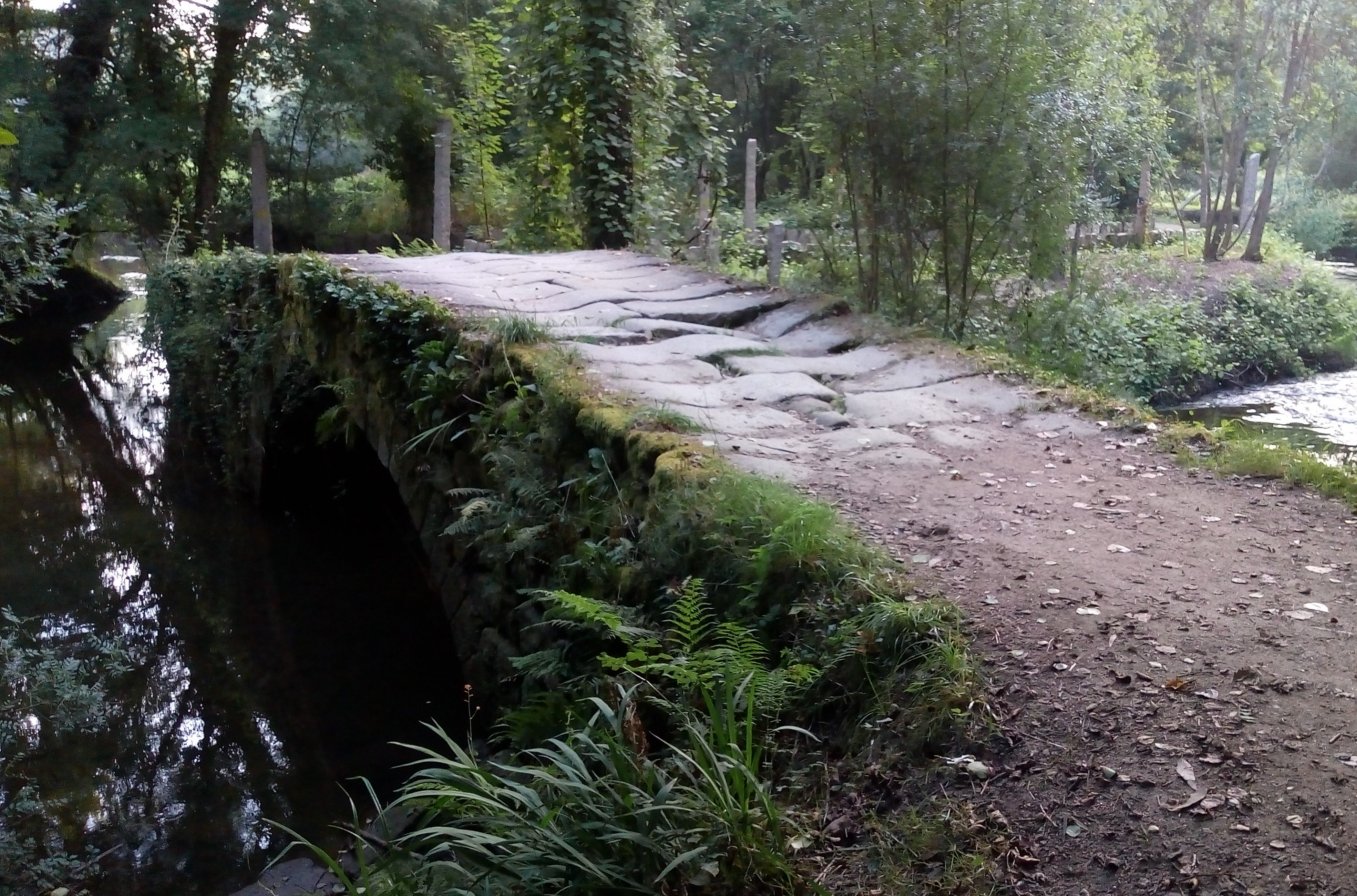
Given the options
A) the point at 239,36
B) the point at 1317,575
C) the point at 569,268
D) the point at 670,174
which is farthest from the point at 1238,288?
the point at 239,36

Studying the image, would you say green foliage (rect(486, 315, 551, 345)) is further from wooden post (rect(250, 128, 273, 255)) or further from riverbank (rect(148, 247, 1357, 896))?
wooden post (rect(250, 128, 273, 255))

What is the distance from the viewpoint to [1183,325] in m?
12.3

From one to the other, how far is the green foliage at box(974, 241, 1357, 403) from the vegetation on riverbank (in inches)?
191

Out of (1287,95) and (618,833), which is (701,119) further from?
(618,833)

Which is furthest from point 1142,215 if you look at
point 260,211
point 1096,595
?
point 1096,595

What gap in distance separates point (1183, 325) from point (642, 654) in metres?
11.2

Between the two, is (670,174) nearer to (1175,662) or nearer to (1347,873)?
(1175,662)

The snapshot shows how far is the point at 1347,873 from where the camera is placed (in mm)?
1951

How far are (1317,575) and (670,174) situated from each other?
29.6 feet

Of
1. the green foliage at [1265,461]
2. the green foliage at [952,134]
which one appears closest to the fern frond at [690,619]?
the green foliage at [1265,461]

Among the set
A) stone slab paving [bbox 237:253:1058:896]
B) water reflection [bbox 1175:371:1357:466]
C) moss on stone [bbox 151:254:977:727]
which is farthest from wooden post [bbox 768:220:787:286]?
moss on stone [bbox 151:254:977:727]

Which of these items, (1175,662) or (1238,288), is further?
(1238,288)

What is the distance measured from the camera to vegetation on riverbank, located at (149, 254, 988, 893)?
2.35 m

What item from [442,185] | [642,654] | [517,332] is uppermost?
[442,185]
